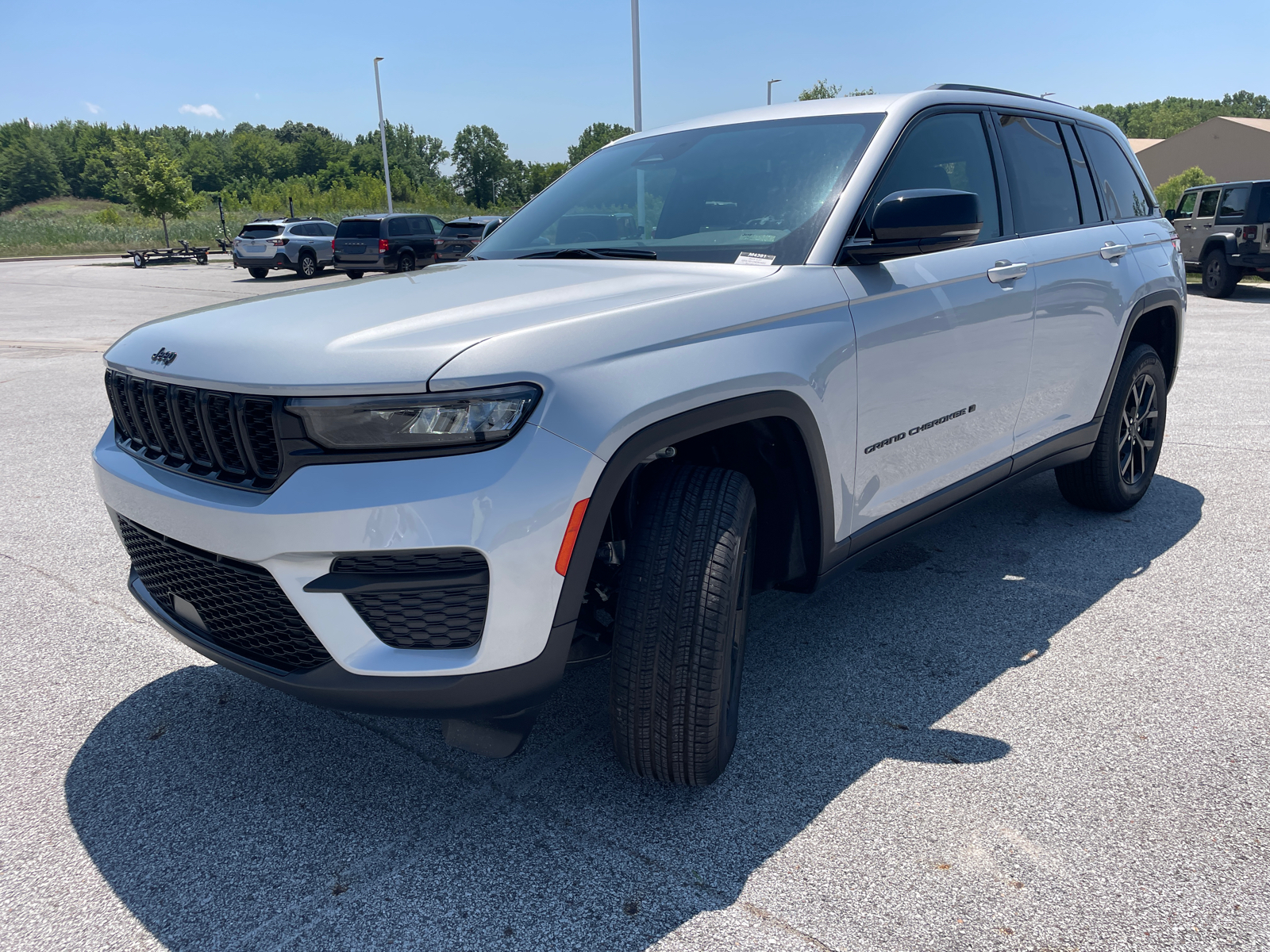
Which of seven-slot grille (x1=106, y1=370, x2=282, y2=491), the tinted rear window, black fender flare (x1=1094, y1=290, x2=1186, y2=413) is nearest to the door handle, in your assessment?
black fender flare (x1=1094, y1=290, x2=1186, y2=413)

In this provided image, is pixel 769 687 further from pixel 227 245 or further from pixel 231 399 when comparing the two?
pixel 227 245

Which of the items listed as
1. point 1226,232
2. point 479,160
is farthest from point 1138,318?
point 479,160

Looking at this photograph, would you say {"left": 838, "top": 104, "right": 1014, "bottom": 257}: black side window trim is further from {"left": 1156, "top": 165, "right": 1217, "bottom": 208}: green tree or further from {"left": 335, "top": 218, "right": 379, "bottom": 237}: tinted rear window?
{"left": 1156, "top": 165, "right": 1217, "bottom": 208}: green tree

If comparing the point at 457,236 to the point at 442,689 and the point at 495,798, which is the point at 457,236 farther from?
the point at 442,689

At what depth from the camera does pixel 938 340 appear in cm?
302

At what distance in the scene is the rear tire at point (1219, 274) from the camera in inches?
650

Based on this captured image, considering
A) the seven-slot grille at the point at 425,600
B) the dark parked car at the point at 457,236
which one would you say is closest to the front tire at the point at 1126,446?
the seven-slot grille at the point at 425,600

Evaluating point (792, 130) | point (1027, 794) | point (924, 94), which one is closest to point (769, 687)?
point (1027, 794)

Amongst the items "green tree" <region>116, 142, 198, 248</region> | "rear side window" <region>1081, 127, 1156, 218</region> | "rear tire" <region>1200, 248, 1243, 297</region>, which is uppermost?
"green tree" <region>116, 142, 198, 248</region>

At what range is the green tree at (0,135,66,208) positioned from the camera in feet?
378

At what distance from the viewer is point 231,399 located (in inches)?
82.4

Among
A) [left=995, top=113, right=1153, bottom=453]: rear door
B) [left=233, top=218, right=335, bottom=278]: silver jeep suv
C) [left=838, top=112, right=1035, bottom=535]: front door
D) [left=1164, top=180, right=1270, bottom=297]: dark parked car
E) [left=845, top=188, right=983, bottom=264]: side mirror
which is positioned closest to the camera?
[left=845, top=188, right=983, bottom=264]: side mirror

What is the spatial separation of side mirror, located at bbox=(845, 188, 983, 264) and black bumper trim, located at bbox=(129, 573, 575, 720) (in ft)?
4.76

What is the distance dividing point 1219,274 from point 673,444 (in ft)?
59.2
